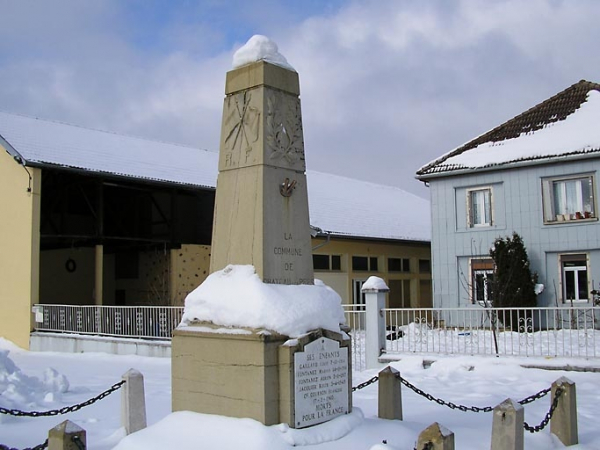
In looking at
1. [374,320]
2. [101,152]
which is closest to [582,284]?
[374,320]

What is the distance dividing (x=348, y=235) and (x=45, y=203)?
10.9 m

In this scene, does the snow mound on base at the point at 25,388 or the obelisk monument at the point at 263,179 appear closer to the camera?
the obelisk monument at the point at 263,179

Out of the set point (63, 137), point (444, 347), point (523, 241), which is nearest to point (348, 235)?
point (523, 241)

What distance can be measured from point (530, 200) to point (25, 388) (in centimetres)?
1606

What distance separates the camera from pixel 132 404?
789 centimetres

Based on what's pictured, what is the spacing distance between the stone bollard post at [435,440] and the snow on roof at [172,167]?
17552mm

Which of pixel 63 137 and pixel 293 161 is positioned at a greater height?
pixel 63 137

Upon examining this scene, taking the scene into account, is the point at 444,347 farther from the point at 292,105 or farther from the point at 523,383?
the point at 292,105

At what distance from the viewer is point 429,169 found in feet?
78.3

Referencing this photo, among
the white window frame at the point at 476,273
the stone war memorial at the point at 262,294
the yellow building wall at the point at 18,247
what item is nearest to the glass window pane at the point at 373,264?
the white window frame at the point at 476,273

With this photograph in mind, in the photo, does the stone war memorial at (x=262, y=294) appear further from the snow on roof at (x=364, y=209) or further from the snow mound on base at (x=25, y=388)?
the snow on roof at (x=364, y=209)

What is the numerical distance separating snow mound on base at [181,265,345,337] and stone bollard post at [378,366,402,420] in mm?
928

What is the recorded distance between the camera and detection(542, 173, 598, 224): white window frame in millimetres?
21141

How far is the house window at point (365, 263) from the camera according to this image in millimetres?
28308
